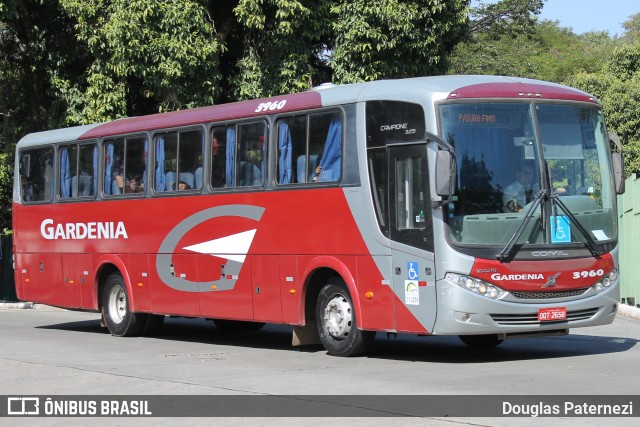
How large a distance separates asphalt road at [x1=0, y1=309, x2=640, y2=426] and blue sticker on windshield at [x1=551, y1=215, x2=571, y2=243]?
4.65 ft

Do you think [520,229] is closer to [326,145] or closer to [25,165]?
[326,145]

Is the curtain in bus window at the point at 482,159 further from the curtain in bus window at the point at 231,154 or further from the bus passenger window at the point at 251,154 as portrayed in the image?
the curtain in bus window at the point at 231,154

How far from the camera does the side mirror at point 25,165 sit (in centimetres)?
2098

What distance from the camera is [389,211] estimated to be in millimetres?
13625

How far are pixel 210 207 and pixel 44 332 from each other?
17.1 ft

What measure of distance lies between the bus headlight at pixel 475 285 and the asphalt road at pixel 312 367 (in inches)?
32.5

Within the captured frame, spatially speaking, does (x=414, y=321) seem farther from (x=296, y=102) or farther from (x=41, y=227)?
(x=41, y=227)

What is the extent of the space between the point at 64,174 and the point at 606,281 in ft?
33.9

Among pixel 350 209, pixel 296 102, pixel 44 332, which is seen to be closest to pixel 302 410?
pixel 350 209

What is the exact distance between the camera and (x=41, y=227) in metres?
20.7

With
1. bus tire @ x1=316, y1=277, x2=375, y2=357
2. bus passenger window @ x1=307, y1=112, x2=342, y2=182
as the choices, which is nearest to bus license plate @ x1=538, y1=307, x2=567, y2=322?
bus tire @ x1=316, y1=277, x2=375, y2=357

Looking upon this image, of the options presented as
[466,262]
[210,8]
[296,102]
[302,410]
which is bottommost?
[302,410]

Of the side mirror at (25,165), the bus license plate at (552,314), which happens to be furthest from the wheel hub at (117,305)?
the bus license plate at (552,314)

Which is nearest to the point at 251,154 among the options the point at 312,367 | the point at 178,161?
the point at 178,161
